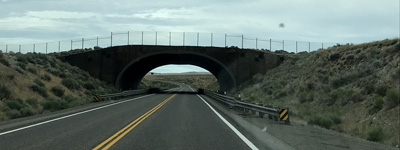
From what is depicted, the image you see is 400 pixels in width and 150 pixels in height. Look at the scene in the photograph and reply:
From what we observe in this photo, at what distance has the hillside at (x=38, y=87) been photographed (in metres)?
21.4

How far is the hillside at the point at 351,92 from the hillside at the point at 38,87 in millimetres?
14802

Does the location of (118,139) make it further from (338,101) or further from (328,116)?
(338,101)

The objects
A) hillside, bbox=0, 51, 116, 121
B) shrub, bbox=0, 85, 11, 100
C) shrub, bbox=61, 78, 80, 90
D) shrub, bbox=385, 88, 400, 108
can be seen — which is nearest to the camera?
shrub, bbox=385, 88, 400, 108

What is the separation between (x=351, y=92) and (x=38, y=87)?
23053mm

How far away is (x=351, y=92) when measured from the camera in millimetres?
22453

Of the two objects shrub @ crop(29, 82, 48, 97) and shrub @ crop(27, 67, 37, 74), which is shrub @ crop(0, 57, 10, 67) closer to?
shrub @ crop(27, 67, 37, 74)

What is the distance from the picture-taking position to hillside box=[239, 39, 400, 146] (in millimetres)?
15977

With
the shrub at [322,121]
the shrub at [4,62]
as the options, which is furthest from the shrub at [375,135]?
the shrub at [4,62]

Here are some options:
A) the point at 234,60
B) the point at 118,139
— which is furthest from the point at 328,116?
the point at 234,60

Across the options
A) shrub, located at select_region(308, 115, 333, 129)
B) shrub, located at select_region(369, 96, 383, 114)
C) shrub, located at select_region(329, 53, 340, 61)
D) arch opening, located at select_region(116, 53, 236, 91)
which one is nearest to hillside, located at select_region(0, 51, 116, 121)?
arch opening, located at select_region(116, 53, 236, 91)

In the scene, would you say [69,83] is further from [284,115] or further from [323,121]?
[323,121]

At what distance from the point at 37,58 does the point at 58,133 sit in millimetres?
35311

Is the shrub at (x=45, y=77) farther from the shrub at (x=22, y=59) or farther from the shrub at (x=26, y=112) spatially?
the shrub at (x=26, y=112)

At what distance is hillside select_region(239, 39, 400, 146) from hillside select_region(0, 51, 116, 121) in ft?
48.6
